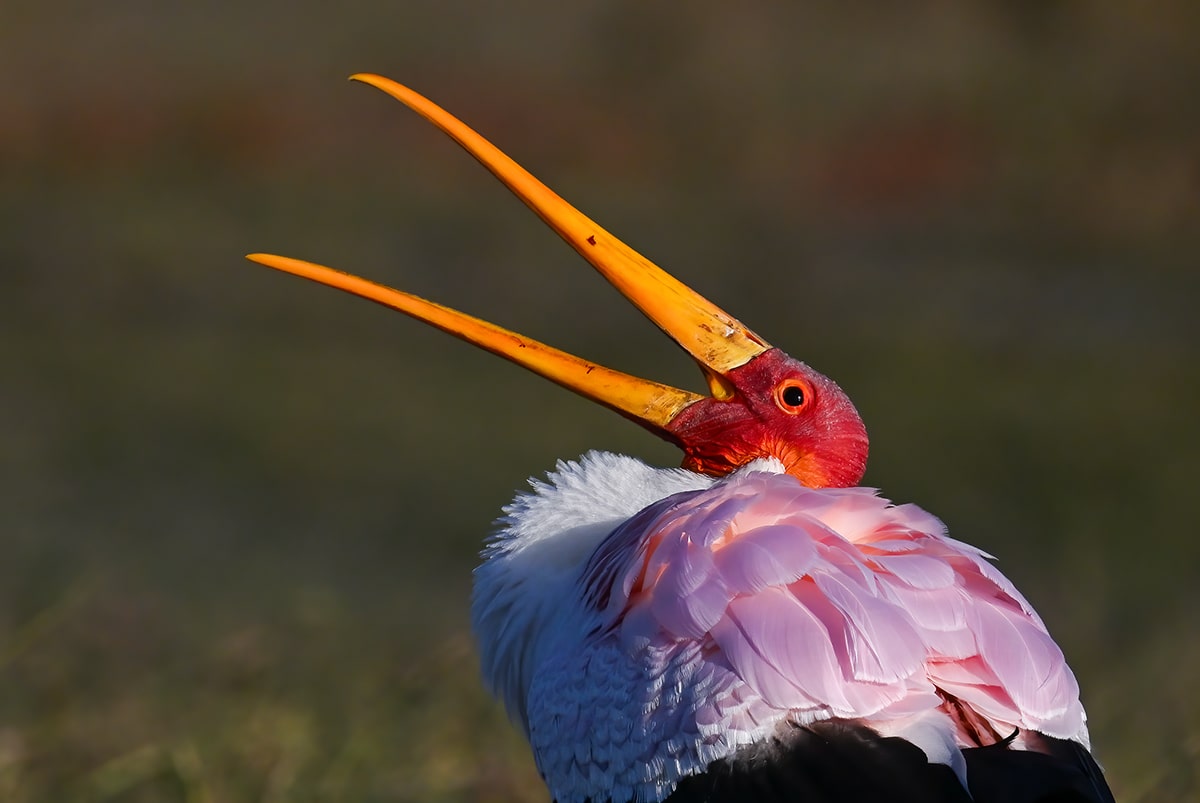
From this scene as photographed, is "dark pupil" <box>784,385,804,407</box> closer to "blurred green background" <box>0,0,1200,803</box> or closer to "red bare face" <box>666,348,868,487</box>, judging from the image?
"red bare face" <box>666,348,868,487</box>

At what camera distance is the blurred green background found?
509cm

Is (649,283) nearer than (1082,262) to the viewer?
Yes

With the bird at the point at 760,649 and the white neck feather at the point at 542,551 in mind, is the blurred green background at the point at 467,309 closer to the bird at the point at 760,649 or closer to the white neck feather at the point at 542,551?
the white neck feather at the point at 542,551

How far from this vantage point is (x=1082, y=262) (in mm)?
10664

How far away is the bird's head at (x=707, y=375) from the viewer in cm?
390

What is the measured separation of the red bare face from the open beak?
1.3 inches

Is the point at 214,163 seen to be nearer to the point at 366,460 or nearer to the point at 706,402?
the point at 366,460

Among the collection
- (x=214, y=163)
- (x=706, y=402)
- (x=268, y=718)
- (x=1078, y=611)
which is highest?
(x=706, y=402)

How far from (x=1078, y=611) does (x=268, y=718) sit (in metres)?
2.90

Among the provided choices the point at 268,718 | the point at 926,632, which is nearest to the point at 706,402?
the point at 926,632

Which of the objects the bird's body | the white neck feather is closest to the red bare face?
the white neck feather

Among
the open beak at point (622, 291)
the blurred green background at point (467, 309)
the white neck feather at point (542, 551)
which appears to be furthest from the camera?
the blurred green background at point (467, 309)

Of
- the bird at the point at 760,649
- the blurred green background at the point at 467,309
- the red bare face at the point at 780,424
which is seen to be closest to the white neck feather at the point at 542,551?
the bird at the point at 760,649

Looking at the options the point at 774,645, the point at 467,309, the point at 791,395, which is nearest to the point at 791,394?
the point at 791,395
